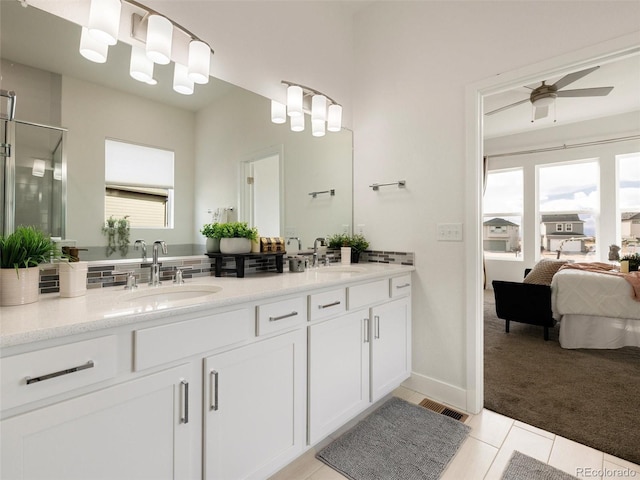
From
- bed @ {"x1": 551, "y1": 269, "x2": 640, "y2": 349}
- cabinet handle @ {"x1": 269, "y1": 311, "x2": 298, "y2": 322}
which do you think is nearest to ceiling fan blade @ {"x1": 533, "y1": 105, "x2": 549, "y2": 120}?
bed @ {"x1": 551, "y1": 269, "x2": 640, "y2": 349}

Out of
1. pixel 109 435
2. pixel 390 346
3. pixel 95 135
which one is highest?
pixel 95 135

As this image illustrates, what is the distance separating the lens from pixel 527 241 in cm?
563

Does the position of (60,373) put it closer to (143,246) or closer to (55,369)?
(55,369)

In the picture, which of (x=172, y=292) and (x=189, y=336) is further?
(x=172, y=292)

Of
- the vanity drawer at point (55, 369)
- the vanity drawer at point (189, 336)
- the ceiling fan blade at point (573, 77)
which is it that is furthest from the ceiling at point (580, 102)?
the vanity drawer at point (55, 369)

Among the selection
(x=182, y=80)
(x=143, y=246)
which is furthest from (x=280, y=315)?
(x=182, y=80)

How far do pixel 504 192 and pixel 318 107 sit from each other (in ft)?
16.7

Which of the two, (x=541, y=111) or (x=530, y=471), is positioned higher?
(x=541, y=111)

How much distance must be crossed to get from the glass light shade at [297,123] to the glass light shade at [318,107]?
0.38 feet

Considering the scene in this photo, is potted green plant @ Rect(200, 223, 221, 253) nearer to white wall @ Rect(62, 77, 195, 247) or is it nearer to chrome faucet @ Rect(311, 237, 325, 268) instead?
white wall @ Rect(62, 77, 195, 247)

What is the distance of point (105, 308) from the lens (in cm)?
103

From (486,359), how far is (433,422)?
1.21 metres

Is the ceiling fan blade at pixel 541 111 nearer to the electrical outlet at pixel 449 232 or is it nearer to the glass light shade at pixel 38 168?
the electrical outlet at pixel 449 232

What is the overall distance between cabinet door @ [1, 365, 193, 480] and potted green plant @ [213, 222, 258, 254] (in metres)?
0.77
